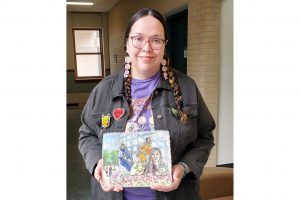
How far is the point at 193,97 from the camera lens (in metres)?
1.12

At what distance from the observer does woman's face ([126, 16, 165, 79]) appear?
1.00 meters

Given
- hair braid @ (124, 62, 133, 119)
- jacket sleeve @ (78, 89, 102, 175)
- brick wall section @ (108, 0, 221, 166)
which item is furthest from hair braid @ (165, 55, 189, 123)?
brick wall section @ (108, 0, 221, 166)

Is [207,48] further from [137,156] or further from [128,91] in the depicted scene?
[137,156]

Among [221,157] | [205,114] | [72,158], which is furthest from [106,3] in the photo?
[205,114]

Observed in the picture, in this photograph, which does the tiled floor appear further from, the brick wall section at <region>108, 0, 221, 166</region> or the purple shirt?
the purple shirt

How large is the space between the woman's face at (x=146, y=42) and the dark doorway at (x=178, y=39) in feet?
10.7

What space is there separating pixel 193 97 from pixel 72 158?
3.49 meters

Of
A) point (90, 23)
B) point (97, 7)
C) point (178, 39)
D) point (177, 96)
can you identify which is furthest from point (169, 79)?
point (90, 23)

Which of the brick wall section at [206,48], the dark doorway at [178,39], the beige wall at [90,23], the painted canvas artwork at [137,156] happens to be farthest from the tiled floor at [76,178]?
the beige wall at [90,23]

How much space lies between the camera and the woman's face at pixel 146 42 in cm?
100
